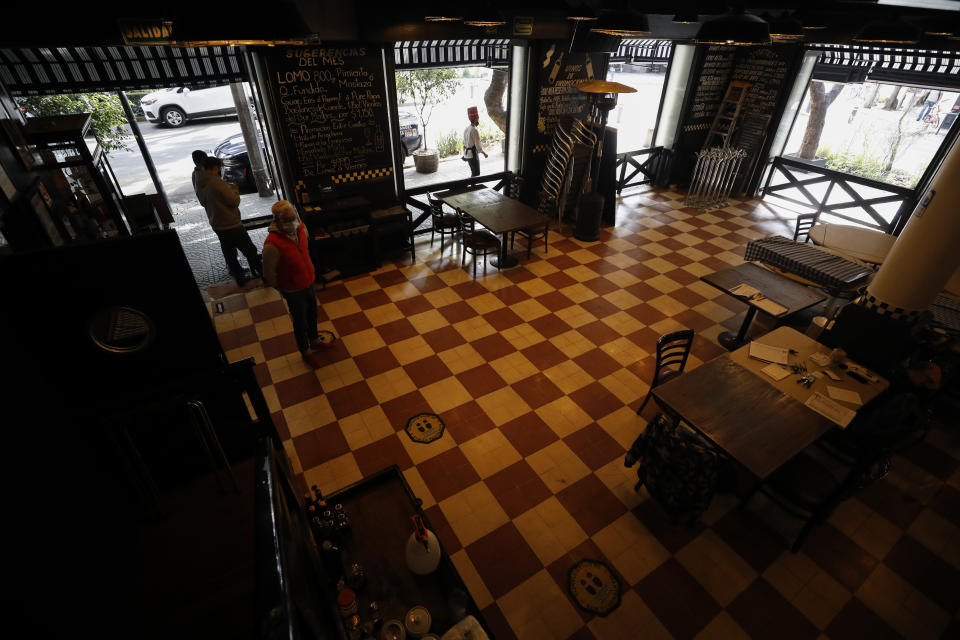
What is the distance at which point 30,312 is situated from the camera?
1903 mm

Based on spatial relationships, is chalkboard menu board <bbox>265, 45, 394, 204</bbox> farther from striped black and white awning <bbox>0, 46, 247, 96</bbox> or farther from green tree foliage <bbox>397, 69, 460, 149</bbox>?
green tree foliage <bbox>397, 69, 460, 149</bbox>

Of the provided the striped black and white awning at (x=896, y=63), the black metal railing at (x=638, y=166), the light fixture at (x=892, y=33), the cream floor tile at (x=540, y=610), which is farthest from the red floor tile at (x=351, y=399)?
the striped black and white awning at (x=896, y=63)

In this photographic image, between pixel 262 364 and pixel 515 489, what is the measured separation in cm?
318

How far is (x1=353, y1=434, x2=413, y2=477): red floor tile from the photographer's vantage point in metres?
3.93

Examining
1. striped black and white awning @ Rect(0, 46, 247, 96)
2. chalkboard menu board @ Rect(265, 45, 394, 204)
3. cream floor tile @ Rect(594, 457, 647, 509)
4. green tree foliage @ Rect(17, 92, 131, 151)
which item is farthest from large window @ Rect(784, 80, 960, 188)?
green tree foliage @ Rect(17, 92, 131, 151)

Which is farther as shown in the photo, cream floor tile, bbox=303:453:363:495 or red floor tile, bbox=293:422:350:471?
red floor tile, bbox=293:422:350:471

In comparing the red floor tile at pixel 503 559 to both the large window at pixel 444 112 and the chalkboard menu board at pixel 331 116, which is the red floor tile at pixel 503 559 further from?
the large window at pixel 444 112

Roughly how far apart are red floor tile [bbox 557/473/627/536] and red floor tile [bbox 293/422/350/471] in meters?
2.00

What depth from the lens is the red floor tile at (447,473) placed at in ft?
12.3

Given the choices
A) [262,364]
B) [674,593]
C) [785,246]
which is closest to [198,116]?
[262,364]

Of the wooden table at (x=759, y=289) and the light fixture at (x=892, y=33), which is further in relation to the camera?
the light fixture at (x=892, y=33)

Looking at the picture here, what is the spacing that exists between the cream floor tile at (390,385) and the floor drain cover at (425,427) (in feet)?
1.34

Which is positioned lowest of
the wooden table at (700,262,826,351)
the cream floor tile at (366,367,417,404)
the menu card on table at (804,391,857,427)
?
the cream floor tile at (366,367,417,404)

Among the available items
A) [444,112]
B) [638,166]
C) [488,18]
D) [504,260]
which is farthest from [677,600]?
[444,112]
